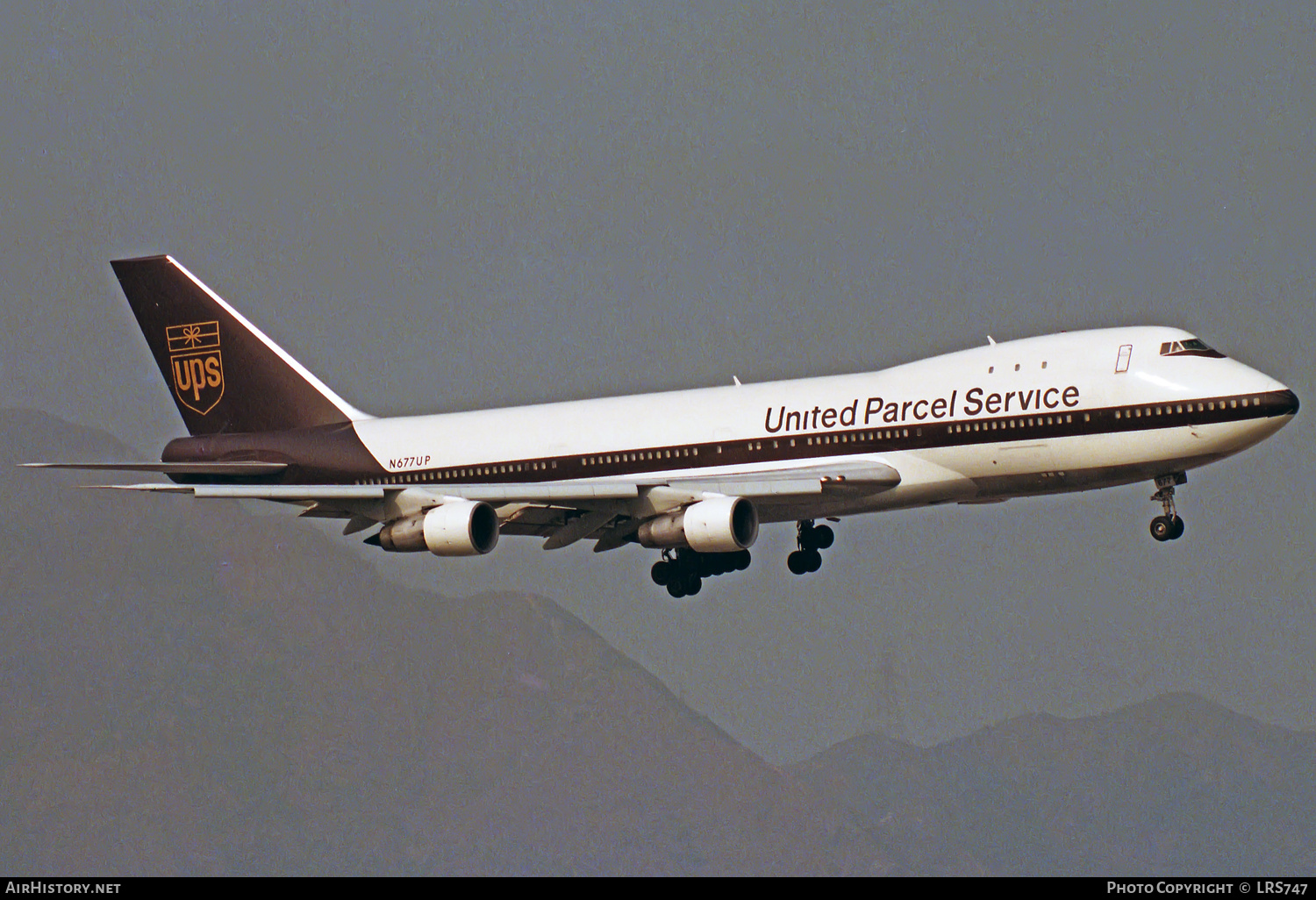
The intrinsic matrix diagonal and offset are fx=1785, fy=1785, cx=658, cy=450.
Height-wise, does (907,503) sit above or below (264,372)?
below

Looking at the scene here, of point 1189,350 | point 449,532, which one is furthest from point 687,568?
point 1189,350

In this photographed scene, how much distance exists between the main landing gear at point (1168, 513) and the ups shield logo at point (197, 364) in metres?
30.7

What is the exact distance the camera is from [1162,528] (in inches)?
1817

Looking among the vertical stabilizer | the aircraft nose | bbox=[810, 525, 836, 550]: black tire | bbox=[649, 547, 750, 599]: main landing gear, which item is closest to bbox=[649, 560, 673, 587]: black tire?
bbox=[649, 547, 750, 599]: main landing gear

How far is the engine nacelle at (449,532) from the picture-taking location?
4812 centimetres

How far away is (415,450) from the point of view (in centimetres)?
5522

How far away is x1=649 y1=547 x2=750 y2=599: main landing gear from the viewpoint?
2158 inches

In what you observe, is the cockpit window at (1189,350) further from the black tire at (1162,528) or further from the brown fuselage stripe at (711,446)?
the black tire at (1162,528)

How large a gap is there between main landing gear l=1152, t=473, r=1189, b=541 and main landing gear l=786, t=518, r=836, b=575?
11898 millimetres

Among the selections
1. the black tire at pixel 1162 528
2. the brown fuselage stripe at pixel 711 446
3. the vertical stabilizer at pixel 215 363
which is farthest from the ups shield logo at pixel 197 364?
the black tire at pixel 1162 528
